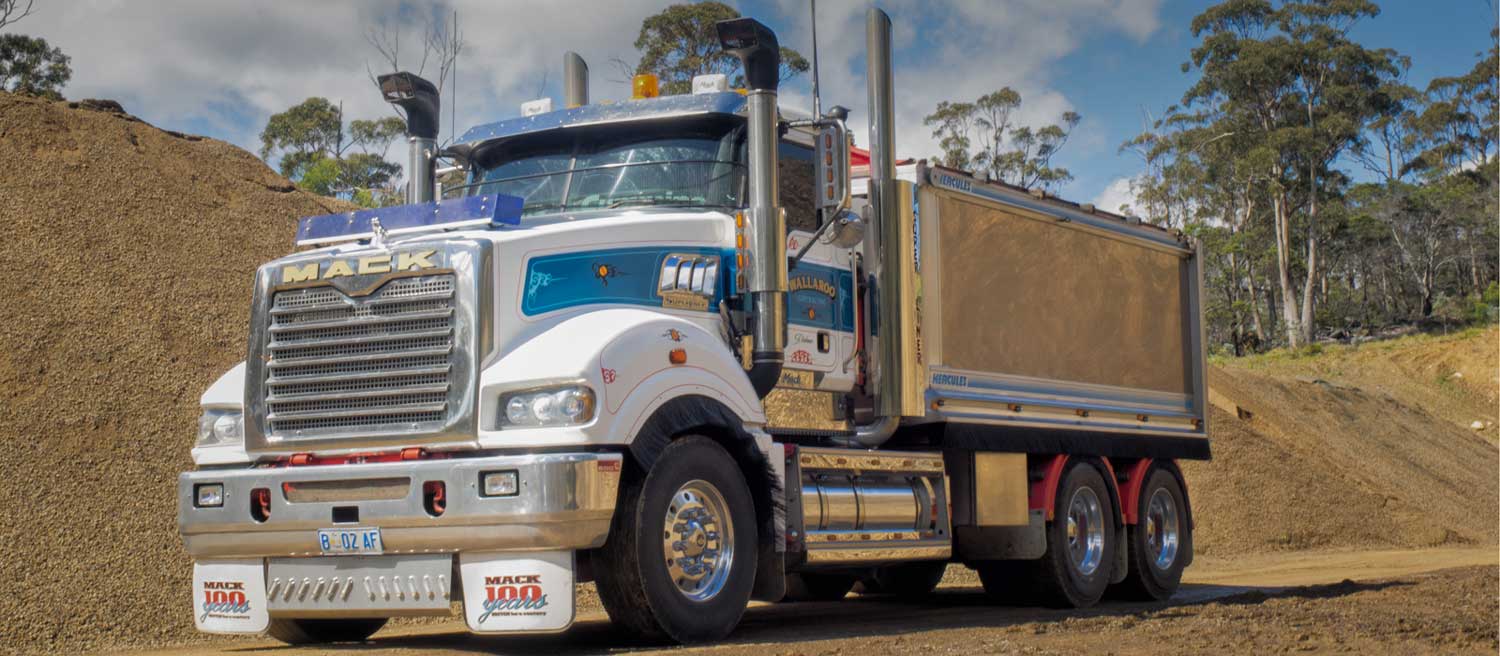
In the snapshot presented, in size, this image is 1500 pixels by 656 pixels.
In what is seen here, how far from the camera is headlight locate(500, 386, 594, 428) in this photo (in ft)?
24.1

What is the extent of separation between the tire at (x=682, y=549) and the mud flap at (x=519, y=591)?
0.42 meters

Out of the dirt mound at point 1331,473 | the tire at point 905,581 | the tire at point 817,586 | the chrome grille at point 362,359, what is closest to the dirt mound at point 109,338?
the chrome grille at point 362,359

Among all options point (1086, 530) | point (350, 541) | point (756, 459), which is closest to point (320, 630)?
point (350, 541)

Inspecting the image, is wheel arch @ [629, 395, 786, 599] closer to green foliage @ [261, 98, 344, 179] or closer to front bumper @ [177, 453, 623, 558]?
front bumper @ [177, 453, 623, 558]

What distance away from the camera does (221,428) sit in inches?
335

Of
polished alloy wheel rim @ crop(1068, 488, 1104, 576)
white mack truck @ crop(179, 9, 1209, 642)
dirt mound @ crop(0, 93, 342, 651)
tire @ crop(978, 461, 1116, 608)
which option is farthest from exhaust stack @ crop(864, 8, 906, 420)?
dirt mound @ crop(0, 93, 342, 651)

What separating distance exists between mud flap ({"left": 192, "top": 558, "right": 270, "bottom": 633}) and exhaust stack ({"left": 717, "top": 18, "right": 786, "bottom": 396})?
303cm

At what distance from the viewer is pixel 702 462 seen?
811 cm

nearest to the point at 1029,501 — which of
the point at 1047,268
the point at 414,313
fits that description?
the point at 1047,268

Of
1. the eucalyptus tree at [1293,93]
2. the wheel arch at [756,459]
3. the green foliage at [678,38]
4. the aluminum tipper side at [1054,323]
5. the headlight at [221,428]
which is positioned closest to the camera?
the wheel arch at [756,459]

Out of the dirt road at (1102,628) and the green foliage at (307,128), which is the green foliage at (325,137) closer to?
the green foliage at (307,128)

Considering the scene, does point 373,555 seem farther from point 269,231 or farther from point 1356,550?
point 1356,550

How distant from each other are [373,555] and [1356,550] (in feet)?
61.2

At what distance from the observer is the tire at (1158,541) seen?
13.2 m
